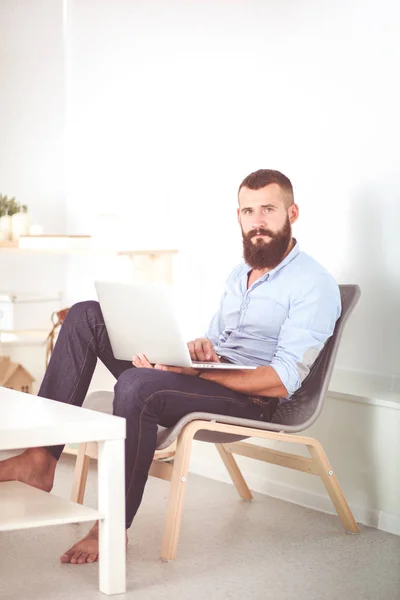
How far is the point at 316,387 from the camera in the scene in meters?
2.93

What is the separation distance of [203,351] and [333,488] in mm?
560

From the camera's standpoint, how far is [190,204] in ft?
14.2

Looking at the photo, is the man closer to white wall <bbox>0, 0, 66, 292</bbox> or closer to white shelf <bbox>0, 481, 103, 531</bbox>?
white shelf <bbox>0, 481, 103, 531</bbox>

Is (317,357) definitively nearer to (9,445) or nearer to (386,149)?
(386,149)

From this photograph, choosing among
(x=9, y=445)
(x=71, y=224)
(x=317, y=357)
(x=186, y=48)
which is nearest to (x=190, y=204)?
(x=186, y=48)

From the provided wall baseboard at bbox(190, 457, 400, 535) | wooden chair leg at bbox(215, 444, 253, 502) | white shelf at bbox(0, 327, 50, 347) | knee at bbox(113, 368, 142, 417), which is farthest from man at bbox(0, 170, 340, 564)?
white shelf at bbox(0, 327, 50, 347)

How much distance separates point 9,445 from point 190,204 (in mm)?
2317

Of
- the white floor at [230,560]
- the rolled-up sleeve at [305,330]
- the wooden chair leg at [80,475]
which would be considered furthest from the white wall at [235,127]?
the wooden chair leg at [80,475]

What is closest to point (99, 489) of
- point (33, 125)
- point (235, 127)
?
point (235, 127)

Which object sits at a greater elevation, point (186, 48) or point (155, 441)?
point (186, 48)

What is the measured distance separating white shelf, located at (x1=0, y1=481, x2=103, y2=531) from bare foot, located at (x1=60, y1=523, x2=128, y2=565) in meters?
0.21

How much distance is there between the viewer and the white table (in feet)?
7.36

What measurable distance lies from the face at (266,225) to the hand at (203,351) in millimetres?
323

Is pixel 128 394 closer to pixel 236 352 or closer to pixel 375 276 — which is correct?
pixel 236 352
